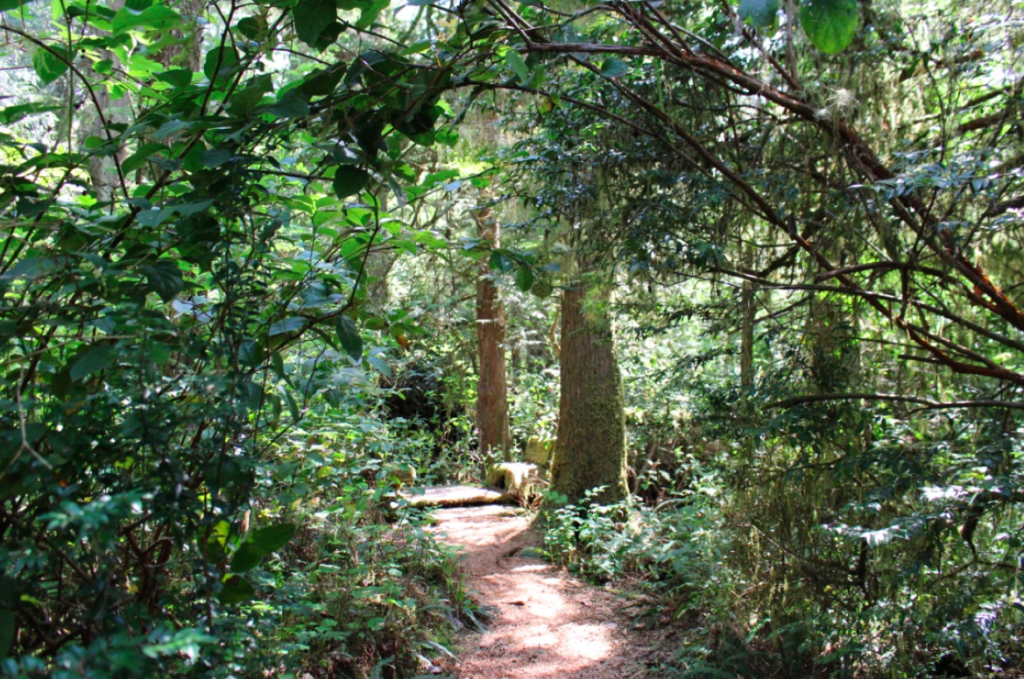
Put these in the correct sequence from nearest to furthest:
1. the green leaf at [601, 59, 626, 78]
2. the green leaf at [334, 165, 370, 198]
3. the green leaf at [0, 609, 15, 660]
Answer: the green leaf at [0, 609, 15, 660] < the green leaf at [334, 165, 370, 198] < the green leaf at [601, 59, 626, 78]

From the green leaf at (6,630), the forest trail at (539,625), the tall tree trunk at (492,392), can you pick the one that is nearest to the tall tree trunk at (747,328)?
the forest trail at (539,625)

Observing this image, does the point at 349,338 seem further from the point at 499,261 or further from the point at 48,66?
the point at 48,66

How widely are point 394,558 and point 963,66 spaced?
14.7ft

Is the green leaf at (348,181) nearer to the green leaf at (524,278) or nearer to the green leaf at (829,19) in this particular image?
the green leaf at (524,278)

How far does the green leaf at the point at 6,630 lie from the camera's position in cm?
104

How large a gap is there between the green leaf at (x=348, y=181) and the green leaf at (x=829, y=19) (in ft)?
3.70

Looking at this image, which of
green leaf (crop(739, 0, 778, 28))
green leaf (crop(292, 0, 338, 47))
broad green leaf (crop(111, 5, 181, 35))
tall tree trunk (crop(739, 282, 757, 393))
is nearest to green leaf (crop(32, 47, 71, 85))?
broad green leaf (crop(111, 5, 181, 35))

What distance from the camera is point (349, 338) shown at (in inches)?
67.8

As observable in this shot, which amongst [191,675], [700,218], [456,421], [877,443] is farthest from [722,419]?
[456,421]

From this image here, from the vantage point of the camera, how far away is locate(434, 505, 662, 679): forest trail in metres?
4.35

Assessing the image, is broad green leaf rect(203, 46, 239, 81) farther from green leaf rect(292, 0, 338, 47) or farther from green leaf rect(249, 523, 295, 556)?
green leaf rect(249, 523, 295, 556)

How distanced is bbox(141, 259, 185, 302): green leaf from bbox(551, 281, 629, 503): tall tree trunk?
6.12 meters

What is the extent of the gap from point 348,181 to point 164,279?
19.5 inches

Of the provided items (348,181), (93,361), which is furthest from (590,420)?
(93,361)
